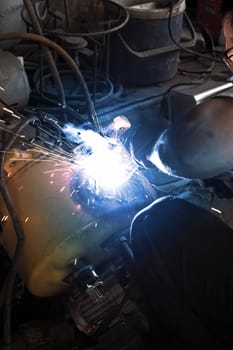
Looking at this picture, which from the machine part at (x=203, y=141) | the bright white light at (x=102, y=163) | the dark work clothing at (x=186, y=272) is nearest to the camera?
the dark work clothing at (x=186, y=272)

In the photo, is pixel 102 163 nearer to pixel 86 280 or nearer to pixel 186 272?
pixel 86 280

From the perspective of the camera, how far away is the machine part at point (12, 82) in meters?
1.50

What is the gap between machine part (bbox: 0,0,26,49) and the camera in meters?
1.83

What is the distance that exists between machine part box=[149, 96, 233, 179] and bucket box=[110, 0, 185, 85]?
0.97 metres

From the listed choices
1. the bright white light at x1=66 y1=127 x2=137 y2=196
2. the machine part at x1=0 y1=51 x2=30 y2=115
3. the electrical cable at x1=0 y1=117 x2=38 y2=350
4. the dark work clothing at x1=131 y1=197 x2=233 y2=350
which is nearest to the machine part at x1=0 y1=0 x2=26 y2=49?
the machine part at x1=0 y1=51 x2=30 y2=115

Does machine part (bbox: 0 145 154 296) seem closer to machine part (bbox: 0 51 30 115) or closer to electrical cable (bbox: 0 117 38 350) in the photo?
electrical cable (bbox: 0 117 38 350)

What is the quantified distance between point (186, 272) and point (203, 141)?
28cm

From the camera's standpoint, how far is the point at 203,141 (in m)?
0.92

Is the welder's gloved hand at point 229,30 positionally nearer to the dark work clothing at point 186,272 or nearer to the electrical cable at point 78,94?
the dark work clothing at point 186,272

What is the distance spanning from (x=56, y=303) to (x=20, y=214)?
332 mm

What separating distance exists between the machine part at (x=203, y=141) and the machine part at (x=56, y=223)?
20cm

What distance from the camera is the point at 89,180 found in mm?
1139

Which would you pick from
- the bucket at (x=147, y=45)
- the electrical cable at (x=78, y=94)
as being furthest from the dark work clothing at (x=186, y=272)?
the bucket at (x=147, y=45)

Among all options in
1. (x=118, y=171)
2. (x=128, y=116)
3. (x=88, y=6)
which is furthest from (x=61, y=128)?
(x=88, y=6)
